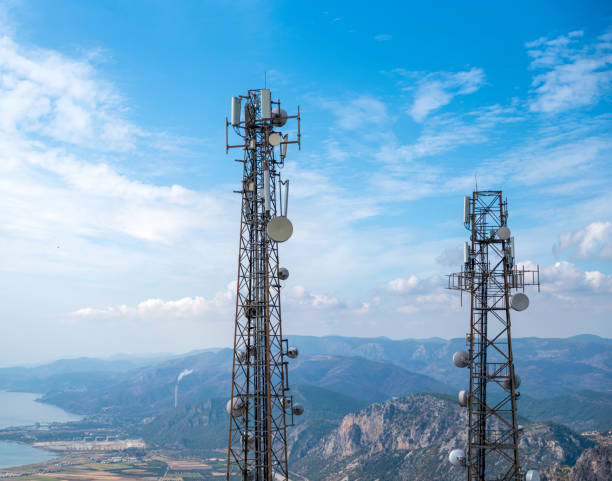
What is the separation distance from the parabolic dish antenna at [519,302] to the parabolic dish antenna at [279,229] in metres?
11.4

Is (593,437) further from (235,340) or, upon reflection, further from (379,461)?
(235,340)

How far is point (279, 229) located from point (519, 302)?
12.2 m

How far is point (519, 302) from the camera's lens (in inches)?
1131

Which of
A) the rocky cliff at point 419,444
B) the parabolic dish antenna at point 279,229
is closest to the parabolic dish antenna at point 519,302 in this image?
the parabolic dish antenna at point 279,229

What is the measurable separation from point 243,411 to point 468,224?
14.4 meters

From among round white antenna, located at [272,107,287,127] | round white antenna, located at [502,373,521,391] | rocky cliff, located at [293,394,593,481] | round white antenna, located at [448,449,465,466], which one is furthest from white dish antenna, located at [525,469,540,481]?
rocky cliff, located at [293,394,593,481]

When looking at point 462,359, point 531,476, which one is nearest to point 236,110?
point 462,359

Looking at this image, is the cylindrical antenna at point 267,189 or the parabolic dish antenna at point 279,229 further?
the cylindrical antenna at point 267,189

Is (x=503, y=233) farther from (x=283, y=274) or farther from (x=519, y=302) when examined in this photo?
(x=283, y=274)

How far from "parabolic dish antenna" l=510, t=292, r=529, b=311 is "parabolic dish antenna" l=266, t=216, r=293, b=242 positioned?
1144 centimetres

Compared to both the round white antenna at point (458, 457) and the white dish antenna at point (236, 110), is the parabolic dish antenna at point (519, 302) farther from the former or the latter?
the white dish antenna at point (236, 110)

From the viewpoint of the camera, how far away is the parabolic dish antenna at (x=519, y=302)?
28.7 meters

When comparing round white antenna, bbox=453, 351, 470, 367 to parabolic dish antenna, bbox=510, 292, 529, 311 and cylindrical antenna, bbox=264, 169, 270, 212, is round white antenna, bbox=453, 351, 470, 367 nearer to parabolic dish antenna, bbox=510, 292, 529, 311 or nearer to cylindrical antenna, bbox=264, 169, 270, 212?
parabolic dish antenna, bbox=510, 292, 529, 311

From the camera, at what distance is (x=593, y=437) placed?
14025cm
